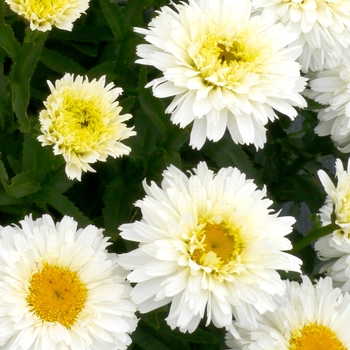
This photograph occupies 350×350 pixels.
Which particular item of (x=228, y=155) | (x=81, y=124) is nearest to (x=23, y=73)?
(x=81, y=124)

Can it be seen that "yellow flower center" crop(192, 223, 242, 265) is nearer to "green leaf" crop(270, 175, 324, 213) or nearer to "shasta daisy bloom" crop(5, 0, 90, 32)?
"shasta daisy bloom" crop(5, 0, 90, 32)

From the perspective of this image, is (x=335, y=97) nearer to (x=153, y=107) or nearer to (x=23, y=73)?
(x=153, y=107)

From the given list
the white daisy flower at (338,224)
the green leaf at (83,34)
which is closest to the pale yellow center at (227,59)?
the white daisy flower at (338,224)

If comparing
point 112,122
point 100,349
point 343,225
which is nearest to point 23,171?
point 112,122

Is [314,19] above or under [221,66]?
above

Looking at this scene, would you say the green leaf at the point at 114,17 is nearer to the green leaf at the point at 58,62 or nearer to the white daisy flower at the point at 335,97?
the green leaf at the point at 58,62


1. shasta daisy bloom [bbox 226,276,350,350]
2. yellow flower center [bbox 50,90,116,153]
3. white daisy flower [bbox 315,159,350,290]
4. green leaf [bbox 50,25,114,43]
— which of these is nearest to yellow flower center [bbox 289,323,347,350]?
shasta daisy bloom [bbox 226,276,350,350]

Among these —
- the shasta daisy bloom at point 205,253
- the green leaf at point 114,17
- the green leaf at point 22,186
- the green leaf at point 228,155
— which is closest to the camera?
the shasta daisy bloom at point 205,253
